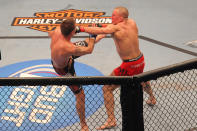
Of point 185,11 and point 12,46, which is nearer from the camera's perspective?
point 12,46

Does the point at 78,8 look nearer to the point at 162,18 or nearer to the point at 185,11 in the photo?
the point at 162,18

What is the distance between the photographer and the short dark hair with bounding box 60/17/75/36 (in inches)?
127

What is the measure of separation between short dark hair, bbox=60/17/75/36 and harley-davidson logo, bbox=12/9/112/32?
3599mm

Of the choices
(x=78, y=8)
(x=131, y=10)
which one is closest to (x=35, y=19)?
(x=78, y=8)

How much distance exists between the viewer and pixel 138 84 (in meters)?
1.97

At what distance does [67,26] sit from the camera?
3.26m

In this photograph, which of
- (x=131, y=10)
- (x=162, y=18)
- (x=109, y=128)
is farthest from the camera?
(x=131, y=10)

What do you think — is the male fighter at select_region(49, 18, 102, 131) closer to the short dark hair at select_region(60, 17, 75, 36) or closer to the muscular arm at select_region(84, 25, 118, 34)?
the short dark hair at select_region(60, 17, 75, 36)

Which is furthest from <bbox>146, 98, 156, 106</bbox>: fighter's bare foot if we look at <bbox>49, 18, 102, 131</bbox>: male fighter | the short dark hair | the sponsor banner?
the short dark hair

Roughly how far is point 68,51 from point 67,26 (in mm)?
306

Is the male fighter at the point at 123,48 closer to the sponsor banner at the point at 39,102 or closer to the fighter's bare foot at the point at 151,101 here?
the sponsor banner at the point at 39,102

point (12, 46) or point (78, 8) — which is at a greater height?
point (78, 8)

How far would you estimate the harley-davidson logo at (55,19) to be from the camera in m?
6.96

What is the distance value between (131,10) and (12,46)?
11.7 ft
